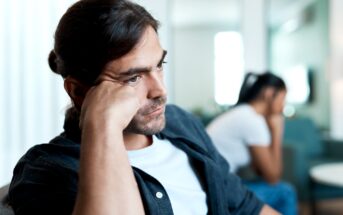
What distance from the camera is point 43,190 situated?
888 mm

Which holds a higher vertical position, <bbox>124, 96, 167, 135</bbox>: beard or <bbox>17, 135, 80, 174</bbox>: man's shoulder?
<bbox>124, 96, 167, 135</bbox>: beard

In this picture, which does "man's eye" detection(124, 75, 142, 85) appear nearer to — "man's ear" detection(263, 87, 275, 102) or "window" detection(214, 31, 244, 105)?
"man's ear" detection(263, 87, 275, 102)

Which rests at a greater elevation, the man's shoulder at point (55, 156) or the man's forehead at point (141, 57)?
the man's forehead at point (141, 57)

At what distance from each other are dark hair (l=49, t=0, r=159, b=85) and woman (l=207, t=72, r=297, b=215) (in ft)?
4.68

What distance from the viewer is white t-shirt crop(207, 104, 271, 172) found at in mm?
2348

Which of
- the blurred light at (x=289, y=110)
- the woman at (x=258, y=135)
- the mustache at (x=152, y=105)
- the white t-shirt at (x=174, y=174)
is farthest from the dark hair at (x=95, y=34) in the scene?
the blurred light at (x=289, y=110)

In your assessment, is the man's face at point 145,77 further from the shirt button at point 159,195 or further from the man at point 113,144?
the shirt button at point 159,195

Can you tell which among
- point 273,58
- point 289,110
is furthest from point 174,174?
point 289,110

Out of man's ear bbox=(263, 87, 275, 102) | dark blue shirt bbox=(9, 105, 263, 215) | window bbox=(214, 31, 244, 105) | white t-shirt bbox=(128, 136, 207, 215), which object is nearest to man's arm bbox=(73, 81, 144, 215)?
dark blue shirt bbox=(9, 105, 263, 215)

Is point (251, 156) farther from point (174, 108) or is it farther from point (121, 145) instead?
point (121, 145)

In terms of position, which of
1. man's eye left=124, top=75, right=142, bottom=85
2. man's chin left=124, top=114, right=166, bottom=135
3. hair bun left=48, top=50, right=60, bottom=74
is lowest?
man's chin left=124, top=114, right=166, bottom=135

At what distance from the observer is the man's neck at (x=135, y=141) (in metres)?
1.12

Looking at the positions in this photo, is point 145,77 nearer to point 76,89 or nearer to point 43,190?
point 76,89

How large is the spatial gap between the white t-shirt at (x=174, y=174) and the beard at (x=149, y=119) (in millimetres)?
99
